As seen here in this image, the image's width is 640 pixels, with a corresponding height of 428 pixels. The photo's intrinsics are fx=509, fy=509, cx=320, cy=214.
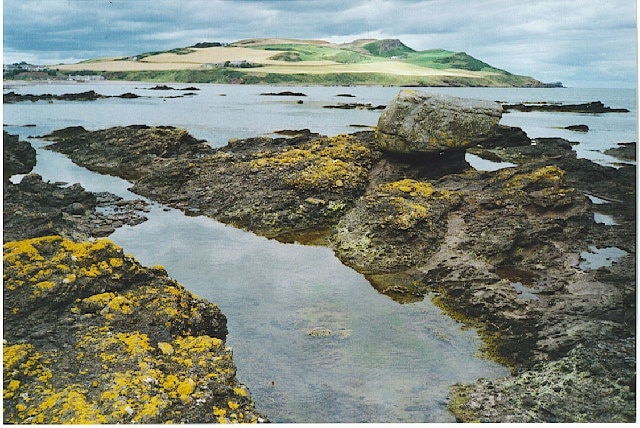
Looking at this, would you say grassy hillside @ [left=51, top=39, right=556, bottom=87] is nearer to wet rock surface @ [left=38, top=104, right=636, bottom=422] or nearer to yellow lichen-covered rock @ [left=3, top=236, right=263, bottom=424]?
wet rock surface @ [left=38, top=104, right=636, bottom=422]

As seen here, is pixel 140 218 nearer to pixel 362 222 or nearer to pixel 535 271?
pixel 362 222

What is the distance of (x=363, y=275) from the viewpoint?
12500 mm

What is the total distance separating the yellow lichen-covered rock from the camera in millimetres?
6062

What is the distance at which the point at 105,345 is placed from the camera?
6957 mm

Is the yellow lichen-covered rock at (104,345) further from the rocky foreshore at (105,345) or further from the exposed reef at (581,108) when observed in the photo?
the exposed reef at (581,108)

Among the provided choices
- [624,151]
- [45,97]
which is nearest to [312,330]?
[624,151]

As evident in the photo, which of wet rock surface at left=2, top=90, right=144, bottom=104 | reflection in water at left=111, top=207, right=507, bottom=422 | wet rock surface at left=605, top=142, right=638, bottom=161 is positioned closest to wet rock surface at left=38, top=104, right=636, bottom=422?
reflection in water at left=111, top=207, right=507, bottom=422

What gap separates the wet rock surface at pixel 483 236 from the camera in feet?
25.5

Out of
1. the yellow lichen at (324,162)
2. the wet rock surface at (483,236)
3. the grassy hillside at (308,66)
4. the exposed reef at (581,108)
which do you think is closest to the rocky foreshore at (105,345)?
the wet rock surface at (483,236)

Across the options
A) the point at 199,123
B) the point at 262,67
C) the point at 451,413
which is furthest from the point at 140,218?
the point at 262,67

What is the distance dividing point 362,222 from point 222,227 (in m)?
4.67

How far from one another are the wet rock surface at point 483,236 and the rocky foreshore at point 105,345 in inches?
147

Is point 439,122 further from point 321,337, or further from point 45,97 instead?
point 45,97

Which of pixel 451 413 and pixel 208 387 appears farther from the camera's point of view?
pixel 451 413
